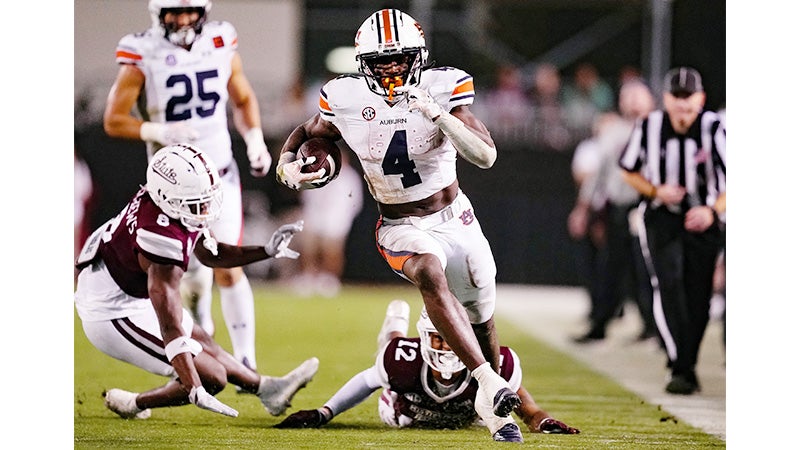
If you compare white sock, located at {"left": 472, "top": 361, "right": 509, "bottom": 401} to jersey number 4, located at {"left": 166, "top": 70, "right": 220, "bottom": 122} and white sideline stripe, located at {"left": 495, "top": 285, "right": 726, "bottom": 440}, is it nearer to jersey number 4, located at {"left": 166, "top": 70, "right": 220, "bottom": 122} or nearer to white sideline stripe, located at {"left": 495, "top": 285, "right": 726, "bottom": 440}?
white sideline stripe, located at {"left": 495, "top": 285, "right": 726, "bottom": 440}

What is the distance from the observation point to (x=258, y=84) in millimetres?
5723

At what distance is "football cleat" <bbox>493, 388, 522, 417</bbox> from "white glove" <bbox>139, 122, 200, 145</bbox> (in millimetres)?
1587

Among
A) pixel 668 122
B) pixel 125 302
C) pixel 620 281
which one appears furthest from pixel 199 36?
pixel 620 281

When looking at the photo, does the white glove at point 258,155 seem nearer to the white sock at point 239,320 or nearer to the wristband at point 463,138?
the white sock at point 239,320

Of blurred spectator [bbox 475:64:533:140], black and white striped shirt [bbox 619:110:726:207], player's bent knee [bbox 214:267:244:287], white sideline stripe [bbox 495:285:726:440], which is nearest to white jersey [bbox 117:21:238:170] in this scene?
player's bent knee [bbox 214:267:244:287]

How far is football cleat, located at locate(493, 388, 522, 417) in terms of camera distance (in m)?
3.28

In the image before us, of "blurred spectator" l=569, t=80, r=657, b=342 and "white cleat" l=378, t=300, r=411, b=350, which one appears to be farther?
"blurred spectator" l=569, t=80, r=657, b=342

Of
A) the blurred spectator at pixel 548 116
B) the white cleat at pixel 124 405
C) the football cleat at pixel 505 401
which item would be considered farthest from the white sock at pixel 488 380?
the blurred spectator at pixel 548 116

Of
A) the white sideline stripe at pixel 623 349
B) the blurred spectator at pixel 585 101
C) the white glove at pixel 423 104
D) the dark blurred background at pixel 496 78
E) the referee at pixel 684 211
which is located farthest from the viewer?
the blurred spectator at pixel 585 101

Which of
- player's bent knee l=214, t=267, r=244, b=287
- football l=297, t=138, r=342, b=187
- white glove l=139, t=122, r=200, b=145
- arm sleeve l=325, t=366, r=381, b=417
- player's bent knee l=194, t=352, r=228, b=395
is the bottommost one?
arm sleeve l=325, t=366, r=381, b=417

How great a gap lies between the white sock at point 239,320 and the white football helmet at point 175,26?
2.97ft

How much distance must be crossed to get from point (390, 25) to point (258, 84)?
2233 millimetres

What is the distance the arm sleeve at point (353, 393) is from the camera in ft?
12.1

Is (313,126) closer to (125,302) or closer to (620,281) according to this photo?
(125,302)
